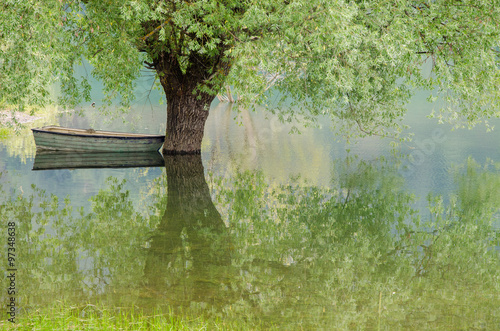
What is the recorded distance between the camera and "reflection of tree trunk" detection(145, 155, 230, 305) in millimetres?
7574

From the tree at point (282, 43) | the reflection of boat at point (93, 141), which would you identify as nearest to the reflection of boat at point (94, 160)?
the reflection of boat at point (93, 141)

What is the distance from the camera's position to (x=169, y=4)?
15164 millimetres

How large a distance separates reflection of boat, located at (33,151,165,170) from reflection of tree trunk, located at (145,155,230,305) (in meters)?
5.39

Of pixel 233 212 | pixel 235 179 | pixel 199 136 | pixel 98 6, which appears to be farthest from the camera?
pixel 199 136

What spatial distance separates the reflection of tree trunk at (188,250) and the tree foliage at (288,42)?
401cm

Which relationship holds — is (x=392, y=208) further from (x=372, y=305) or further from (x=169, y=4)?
(x=169, y=4)

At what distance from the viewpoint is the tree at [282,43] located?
11492 millimetres

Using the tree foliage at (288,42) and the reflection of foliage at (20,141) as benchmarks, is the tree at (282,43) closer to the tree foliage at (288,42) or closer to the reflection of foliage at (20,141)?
the tree foliage at (288,42)

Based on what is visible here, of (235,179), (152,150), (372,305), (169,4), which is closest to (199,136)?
(152,150)

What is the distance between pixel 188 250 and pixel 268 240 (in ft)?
5.21

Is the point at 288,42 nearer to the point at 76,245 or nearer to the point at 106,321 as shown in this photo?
the point at 76,245

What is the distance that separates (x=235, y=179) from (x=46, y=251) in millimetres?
8176

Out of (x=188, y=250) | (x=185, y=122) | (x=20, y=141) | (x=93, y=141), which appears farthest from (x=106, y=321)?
(x=20, y=141)

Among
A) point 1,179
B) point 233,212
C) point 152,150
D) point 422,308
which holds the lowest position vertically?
point 422,308
